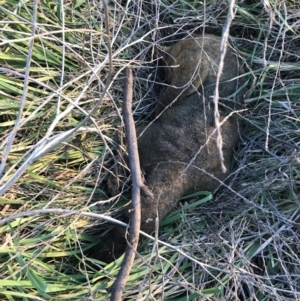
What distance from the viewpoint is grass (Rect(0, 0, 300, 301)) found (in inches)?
82.7

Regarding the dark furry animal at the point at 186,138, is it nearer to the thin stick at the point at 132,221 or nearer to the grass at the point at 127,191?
the grass at the point at 127,191

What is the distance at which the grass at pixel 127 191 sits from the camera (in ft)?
6.89

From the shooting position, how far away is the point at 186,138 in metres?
2.23

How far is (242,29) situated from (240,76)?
1.19 ft

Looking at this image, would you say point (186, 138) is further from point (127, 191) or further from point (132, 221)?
point (132, 221)

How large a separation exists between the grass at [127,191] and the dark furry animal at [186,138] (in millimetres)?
90

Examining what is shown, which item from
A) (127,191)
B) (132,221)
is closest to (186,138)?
(127,191)

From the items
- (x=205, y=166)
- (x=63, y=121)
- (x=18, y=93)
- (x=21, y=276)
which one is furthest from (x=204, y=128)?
(x=21, y=276)

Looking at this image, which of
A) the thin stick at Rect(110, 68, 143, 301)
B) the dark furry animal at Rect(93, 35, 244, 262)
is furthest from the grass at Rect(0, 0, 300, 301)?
the thin stick at Rect(110, 68, 143, 301)

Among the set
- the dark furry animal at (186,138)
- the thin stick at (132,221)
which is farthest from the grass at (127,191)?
the thin stick at (132,221)

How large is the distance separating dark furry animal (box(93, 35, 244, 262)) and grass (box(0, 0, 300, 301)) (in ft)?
0.30

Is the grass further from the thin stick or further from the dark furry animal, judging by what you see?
the thin stick

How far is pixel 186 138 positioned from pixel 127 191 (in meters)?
0.40

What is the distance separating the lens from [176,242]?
2.22 meters
